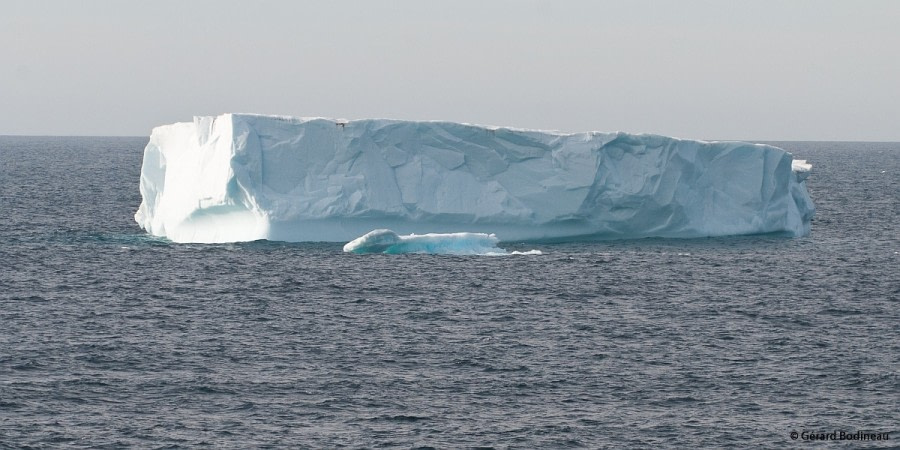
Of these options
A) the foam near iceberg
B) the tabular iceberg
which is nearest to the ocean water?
the foam near iceberg

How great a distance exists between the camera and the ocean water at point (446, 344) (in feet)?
56.6

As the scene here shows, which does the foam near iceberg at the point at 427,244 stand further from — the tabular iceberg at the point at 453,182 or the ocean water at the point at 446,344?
the tabular iceberg at the point at 453,182

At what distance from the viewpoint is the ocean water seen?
17250mm

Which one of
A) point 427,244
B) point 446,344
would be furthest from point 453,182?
point 446,344

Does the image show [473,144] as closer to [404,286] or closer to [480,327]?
[404,286]

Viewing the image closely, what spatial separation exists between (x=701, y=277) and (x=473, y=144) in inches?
315

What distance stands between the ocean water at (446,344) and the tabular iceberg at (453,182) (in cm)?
83

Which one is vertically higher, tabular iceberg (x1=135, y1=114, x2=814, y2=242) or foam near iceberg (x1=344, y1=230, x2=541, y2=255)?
tabular iceberg (x1=135, y1=114, x2=814, y2=242)

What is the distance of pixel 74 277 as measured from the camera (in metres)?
29.3

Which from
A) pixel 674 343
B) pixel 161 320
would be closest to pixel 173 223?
pixel 161 320

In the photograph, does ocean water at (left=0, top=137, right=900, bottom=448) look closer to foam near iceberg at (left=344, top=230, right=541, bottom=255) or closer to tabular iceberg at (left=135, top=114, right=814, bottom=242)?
foam near iceberg at (left=344, top=230, right=541, bottom=255)

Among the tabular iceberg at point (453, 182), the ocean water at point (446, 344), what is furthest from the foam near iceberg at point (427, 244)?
the tabular iceberg at point (453, 182)

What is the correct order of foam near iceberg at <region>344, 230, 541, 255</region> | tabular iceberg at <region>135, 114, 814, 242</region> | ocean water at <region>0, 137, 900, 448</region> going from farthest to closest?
tabular iceberg at <region>135, 114, 814, 242</region> < foam near iceberg at <region>344, 230, 541, 255</region> < ocean water at <region>0, 137, 900, 448</region>

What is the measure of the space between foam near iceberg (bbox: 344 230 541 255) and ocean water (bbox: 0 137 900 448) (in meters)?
0.36
